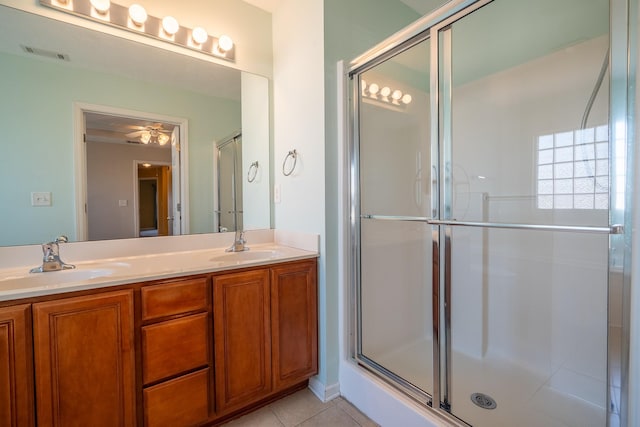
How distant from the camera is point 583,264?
1722 mm

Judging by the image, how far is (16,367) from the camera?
Result: 40.0 inches

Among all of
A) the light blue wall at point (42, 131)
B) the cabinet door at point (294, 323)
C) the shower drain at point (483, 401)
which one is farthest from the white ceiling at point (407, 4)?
the shower drain at point (483, 401)

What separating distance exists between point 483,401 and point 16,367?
85.9 inches

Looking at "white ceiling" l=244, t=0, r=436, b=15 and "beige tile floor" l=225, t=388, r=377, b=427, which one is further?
"white ceiling" l=244, t=0, r=436, b=15

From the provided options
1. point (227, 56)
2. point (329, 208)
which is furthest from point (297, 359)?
point (227, 56)

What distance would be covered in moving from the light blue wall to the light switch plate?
16mm

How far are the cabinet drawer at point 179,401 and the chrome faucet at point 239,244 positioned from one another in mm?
740

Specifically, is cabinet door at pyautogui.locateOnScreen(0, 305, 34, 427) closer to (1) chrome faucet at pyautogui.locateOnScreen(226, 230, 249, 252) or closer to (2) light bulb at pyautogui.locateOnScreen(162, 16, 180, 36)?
(1) chrome faucet at pyautogui.locateOnScreen(226, 230, 249, 252)

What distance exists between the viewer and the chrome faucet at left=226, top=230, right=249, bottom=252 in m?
1.94

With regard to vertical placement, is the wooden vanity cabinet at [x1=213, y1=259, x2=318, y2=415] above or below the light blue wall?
below

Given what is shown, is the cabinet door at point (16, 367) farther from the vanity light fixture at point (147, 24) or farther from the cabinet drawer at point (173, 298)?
the vanity light fixture at point (147, 24)

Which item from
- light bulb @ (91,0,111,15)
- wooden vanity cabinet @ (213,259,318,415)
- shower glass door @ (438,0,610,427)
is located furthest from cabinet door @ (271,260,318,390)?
light bulb @ (91,0,111,15)

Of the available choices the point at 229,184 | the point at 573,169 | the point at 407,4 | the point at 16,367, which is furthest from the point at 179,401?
the point at 407,4

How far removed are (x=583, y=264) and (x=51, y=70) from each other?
3119 millimetres
